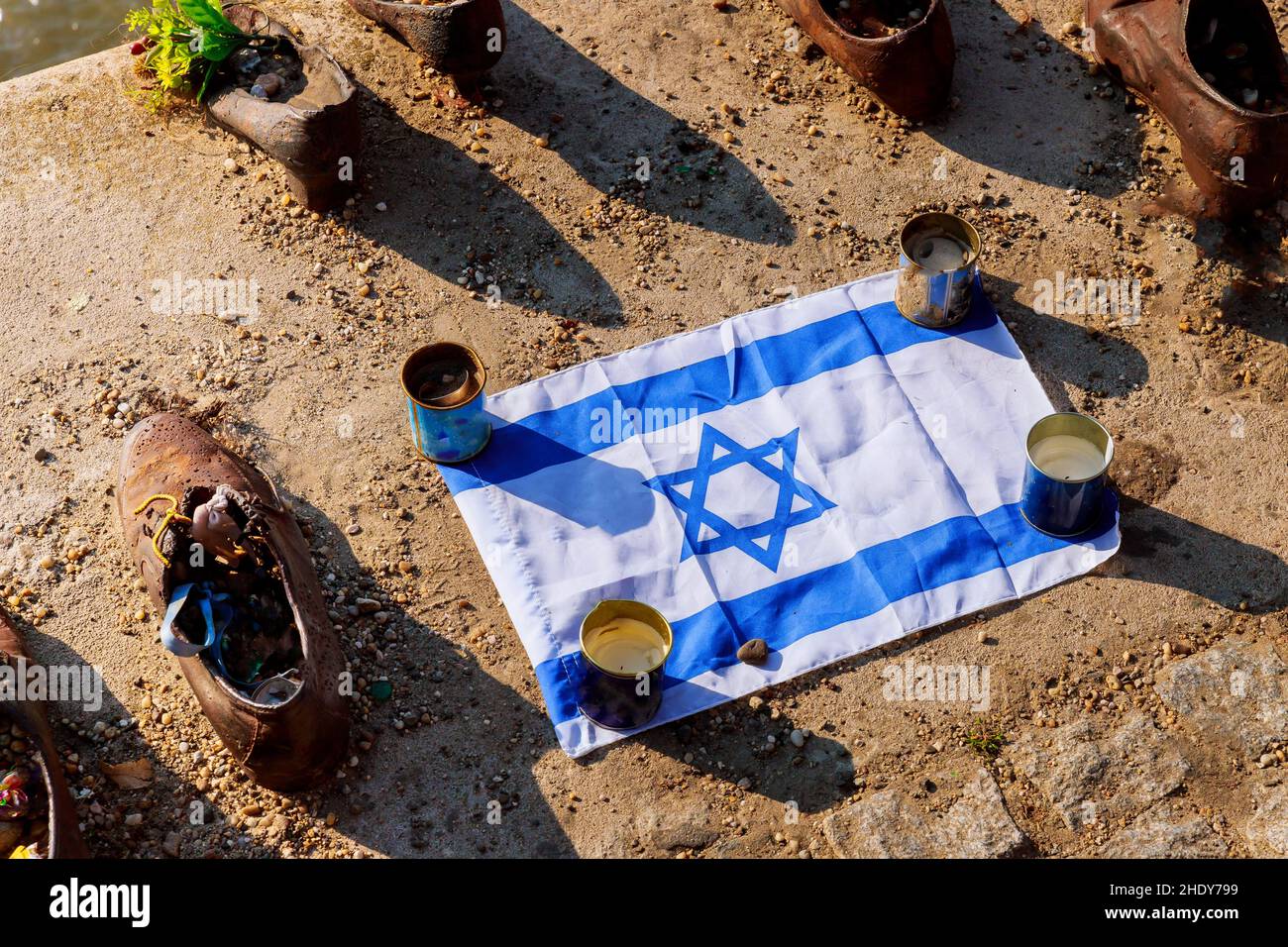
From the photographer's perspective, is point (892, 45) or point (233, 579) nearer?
point (233, 579)

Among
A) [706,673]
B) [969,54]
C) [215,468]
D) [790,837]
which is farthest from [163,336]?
[969,54]

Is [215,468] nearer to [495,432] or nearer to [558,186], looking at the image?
[495,432]

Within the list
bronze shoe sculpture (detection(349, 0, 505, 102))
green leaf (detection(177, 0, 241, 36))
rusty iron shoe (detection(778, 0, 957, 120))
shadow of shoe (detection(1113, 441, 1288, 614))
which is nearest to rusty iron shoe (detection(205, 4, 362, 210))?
green leaf (detection(177, 0, 241, 36))

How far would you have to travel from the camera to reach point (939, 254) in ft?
21.0

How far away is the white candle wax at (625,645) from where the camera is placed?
17.3 feet

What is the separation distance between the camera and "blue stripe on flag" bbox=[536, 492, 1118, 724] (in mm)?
5352

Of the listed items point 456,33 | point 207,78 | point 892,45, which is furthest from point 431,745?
point 892,45

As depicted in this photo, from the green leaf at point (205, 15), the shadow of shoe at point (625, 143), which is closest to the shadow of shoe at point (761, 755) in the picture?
the shadow of shoe at point (625, 143)

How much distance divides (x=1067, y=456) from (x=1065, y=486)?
1.15 feet

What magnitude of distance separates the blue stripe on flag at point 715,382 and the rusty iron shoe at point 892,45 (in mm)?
1209

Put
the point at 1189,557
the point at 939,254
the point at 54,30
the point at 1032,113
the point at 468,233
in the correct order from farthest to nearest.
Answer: the point at 54,30, the point at 1032,113, the point at 468,233, the point at 939,254, the point at 1189,557

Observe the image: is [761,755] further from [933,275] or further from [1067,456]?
[933,275]

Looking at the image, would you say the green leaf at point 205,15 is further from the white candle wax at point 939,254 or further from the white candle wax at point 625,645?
the white candle wax at point 625,645
